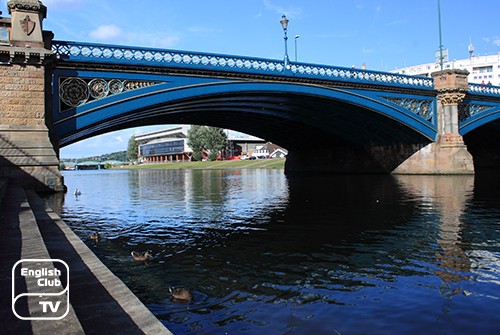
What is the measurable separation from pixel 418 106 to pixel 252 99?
1722 centimetres

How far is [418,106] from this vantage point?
39.8m

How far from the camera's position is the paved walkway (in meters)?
3.62

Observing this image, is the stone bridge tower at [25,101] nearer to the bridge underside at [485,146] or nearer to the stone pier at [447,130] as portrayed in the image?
the stone pier at [447,130]

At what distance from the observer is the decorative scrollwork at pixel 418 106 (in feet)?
126

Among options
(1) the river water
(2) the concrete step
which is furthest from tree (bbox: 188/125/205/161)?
(2) the concrete step

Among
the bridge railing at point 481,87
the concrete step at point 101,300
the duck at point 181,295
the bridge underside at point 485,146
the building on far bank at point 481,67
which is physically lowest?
the duck at point 181,295

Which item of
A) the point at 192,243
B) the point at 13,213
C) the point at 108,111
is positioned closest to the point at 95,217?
the point at 13,213

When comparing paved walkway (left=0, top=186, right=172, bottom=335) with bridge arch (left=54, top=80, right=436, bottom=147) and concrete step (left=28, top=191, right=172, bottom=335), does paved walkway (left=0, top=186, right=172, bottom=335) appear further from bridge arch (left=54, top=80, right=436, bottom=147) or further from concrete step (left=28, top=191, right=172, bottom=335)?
bridge arch (left=54, top=80, right=436, bottom=147)

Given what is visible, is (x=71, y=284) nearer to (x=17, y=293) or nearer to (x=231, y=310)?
(x=17, y=293)

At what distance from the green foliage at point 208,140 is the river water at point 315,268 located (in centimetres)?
9867

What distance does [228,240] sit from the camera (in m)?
11.0

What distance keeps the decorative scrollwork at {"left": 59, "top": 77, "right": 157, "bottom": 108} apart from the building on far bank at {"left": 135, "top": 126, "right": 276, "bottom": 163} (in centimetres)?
10513

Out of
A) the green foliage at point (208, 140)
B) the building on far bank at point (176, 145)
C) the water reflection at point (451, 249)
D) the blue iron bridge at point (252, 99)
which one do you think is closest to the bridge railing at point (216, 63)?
the blue iron bridge at point (252, 99)

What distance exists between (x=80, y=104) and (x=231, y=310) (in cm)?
2031
